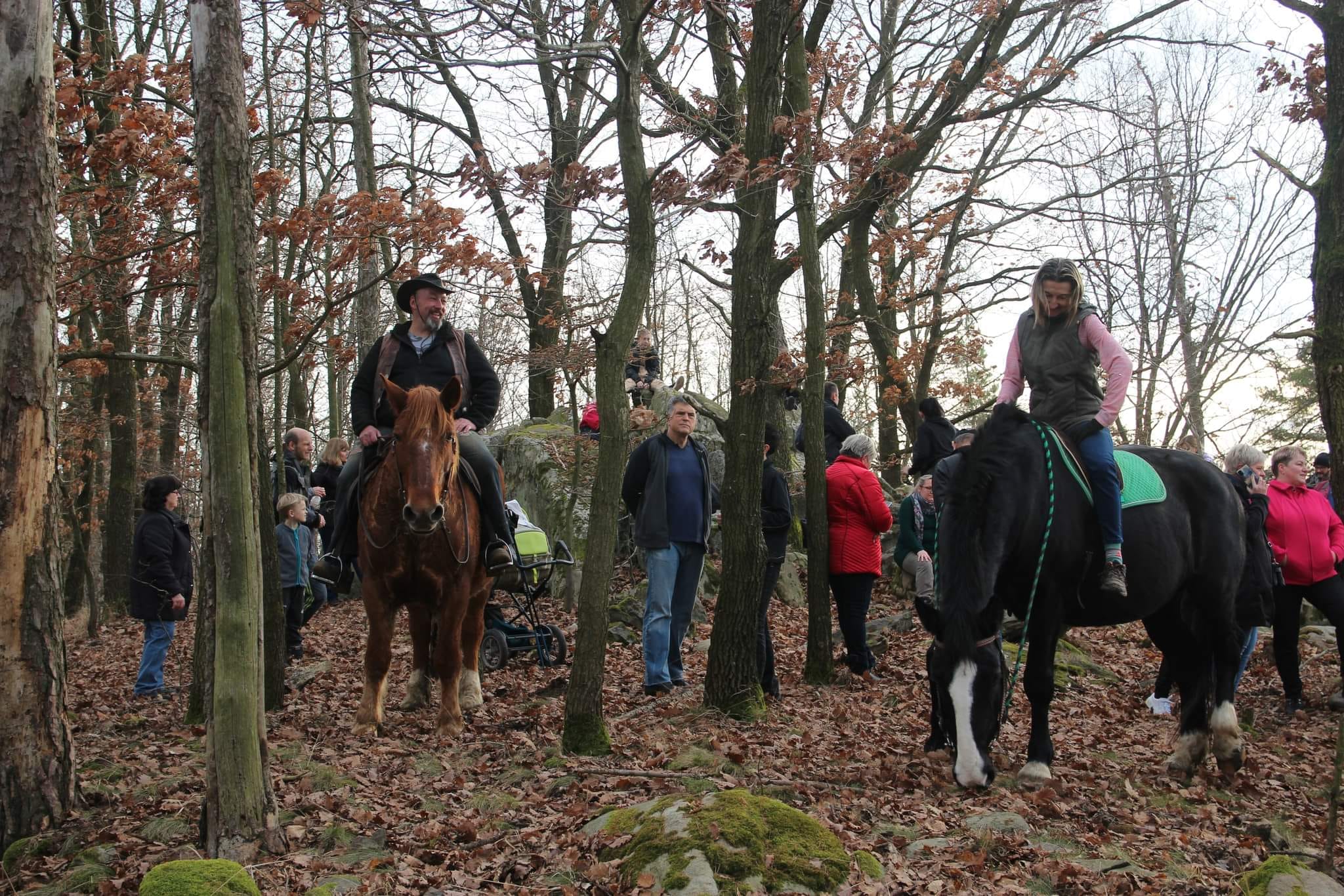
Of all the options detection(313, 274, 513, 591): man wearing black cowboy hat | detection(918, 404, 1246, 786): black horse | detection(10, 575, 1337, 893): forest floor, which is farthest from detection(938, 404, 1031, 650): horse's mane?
detection(313, 274, 513, 591): man wearing black cowboy hat

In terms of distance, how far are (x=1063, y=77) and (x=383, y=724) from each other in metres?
12.3

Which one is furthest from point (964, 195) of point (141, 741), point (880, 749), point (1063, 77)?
point (141, 741)

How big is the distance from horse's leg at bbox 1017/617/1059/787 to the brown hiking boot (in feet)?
1.30

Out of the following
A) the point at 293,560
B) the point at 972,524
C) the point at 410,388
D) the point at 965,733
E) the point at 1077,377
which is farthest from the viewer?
the point at 293,560

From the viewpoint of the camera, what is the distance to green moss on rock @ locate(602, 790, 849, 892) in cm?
420

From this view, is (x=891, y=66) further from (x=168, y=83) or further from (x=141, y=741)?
(x=141, y=741)

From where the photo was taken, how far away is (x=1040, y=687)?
636cm

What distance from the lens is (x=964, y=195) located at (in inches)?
621

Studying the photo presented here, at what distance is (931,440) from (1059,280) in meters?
5.55

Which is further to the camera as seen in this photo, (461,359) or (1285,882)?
(461,359)

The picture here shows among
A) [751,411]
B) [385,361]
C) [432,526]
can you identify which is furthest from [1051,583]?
[385,361]

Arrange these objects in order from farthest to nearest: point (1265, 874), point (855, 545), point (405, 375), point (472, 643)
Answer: point (855, 545), point (472, 643), point (405, 375), point (1265, 874)

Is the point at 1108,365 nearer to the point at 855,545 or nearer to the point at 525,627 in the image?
the point at 855,545

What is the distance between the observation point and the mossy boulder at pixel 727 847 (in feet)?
13.6
